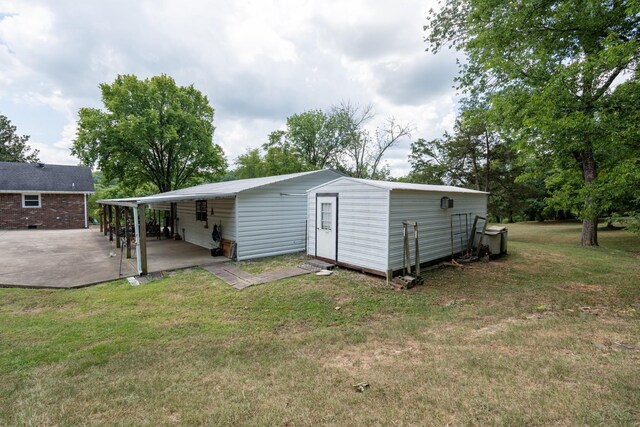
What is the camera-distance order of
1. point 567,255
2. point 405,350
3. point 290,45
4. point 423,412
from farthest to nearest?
point 290,45 → point 567,255 → point 405,350 → point 423,412

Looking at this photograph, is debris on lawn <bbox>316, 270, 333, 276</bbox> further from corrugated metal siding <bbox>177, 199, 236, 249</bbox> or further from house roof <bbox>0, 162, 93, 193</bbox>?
house roof <bbox>0, 162, 93, 193</bbox>

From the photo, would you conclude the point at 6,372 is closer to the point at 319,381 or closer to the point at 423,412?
the point at 319,381

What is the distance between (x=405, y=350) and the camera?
3623 millimetres

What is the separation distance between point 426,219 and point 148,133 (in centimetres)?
1714

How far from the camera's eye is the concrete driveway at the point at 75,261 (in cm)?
692

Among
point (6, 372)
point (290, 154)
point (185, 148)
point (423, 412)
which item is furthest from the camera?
point (290, 154)

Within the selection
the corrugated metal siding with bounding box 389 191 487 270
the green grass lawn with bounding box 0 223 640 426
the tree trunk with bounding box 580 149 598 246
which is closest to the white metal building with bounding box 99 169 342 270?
the green grass lawn with bounding box 0 223 640 426

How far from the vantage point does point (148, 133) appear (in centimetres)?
1752

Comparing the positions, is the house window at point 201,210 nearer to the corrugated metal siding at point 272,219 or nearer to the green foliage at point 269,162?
the corrugated metal siding at point 272,219

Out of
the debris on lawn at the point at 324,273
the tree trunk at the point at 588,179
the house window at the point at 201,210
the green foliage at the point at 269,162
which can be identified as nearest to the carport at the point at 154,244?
the house window at the point at 201,210

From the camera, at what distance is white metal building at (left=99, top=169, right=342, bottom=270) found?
9.31 metres

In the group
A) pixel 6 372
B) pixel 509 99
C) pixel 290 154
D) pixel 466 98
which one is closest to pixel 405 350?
pixel 6 372

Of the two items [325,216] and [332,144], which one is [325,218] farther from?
[332,144]

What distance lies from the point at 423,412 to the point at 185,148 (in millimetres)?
20468
